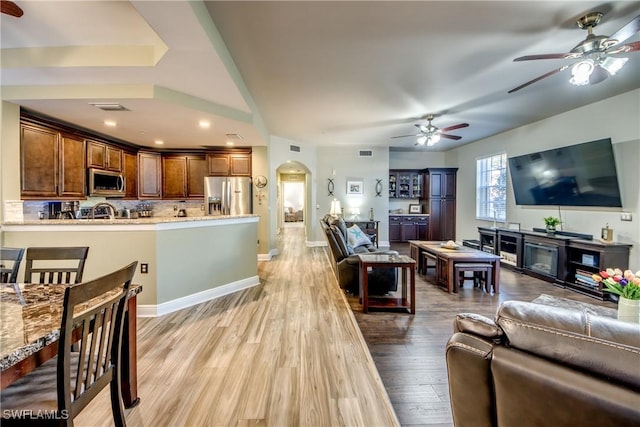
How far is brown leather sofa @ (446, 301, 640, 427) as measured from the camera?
73cm

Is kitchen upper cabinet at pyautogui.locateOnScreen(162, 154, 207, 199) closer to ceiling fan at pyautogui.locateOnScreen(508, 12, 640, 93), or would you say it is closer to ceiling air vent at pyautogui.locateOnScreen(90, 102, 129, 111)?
ceiling air vent at pyautogui.locateOnScreen(90, 102, 129, 111)

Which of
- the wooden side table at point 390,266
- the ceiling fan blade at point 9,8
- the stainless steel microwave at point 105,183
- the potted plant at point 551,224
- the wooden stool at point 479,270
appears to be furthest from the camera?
the potted plant at point 551,224

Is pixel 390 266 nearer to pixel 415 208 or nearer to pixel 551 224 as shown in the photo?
pixel 551 224

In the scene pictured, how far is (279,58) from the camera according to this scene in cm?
293

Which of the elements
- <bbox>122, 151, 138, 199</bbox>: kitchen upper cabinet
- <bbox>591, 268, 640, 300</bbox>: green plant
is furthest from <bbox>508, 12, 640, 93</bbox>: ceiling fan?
<bbox>122, 151, 138, 199</bbox>: kitchen upper cabinet

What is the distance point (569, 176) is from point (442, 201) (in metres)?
3.85

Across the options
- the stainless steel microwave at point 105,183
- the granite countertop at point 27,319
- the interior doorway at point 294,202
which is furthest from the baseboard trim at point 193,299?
the interior doorway at point 294,202

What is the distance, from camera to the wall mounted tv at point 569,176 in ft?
12.9

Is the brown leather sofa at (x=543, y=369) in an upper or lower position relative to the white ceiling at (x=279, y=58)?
lower

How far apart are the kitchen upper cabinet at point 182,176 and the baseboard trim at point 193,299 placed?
2.86 m

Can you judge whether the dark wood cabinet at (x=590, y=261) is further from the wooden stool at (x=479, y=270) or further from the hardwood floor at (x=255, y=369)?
the hardwood floor at (x=255, y=369)

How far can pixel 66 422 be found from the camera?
1.06m

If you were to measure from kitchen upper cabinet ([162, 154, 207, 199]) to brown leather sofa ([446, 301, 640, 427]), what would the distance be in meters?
6.08

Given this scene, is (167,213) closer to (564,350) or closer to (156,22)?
(156,22)
